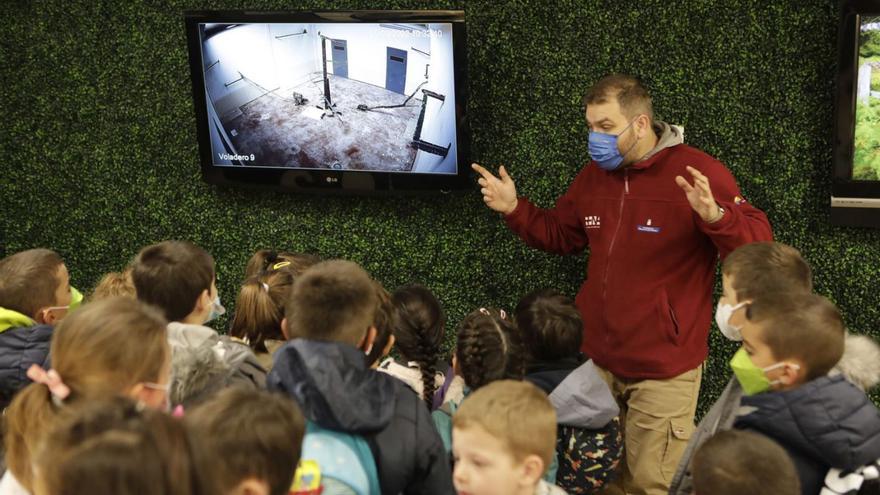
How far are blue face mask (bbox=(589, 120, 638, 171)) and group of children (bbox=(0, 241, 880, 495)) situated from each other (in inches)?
28.3

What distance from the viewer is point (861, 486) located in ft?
6.49

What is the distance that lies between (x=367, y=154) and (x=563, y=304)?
5.49 feet

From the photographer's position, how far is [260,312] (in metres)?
2.73

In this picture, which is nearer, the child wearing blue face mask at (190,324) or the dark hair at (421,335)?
the child wearing blue face mask at (190,324)

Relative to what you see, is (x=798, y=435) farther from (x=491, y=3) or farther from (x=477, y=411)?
(x=491, y=3)

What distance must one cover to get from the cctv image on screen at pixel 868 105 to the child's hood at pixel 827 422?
1.56 m

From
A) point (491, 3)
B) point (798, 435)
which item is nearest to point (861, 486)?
point (798, 435)

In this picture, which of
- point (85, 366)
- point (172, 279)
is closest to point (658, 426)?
point (172, 279)

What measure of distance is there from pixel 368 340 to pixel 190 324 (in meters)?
0.66

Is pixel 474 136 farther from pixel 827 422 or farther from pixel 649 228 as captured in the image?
pixel 827 422

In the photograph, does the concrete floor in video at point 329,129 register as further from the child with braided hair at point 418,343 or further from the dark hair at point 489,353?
the dark hair at point 489,353

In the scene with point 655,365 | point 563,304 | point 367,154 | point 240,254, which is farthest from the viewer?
point 240,254

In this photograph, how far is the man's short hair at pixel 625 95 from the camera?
3.14 metres

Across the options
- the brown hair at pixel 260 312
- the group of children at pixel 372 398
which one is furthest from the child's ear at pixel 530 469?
the brown hair at pixel 260 312
